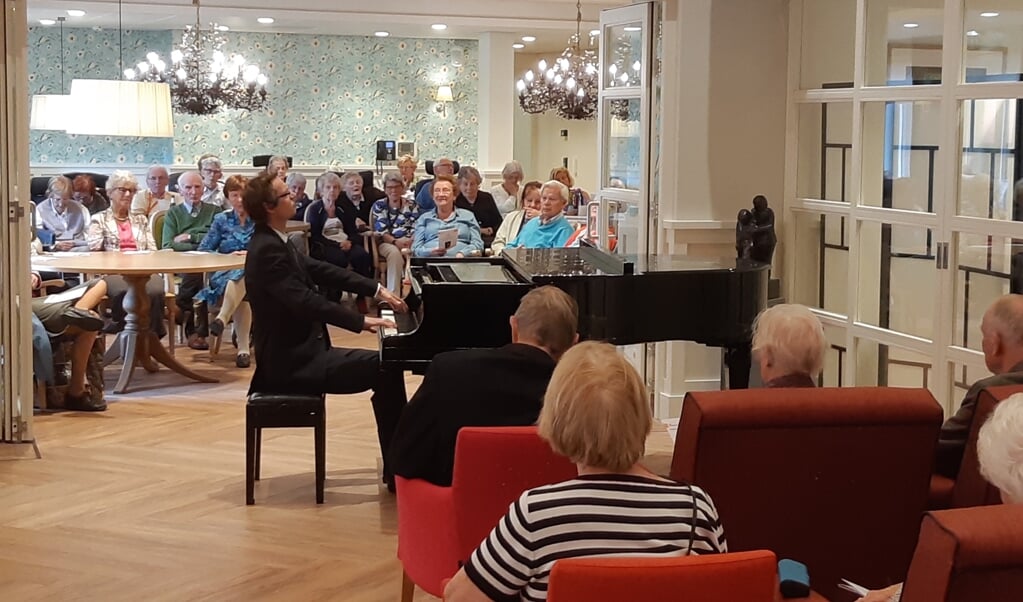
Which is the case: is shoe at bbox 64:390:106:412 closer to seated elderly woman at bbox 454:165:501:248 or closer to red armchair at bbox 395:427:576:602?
seated elderly woman at bbox 454:165:501:248

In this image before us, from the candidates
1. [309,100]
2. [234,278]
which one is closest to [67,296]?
[234,278]

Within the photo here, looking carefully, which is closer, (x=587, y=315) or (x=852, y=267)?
(x=587, y=315)

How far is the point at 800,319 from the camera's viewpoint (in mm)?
3244

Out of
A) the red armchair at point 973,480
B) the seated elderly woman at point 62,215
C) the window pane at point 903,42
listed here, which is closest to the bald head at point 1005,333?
the red armchair at point 973,480

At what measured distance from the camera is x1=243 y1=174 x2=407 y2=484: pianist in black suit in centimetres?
484

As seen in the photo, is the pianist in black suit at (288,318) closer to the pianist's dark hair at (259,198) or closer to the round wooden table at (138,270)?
the pianist's dark hair at (259,198)

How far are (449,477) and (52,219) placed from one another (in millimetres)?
6491

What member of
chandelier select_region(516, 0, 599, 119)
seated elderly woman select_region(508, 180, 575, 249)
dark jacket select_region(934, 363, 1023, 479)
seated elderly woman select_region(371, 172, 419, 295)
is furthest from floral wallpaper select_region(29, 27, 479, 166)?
dark jacket select_region(934, 363, 1023, 479)

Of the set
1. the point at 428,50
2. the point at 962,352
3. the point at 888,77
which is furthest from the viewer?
the point at 428,50

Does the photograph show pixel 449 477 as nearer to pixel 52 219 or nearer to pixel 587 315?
pixel 587 315

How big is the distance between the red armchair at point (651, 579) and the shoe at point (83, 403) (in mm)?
5363

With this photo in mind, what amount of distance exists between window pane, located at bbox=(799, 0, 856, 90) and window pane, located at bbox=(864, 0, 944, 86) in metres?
0.20

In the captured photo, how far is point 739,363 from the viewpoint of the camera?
505cm

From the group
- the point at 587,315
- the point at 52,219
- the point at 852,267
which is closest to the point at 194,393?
the point at 52,219
